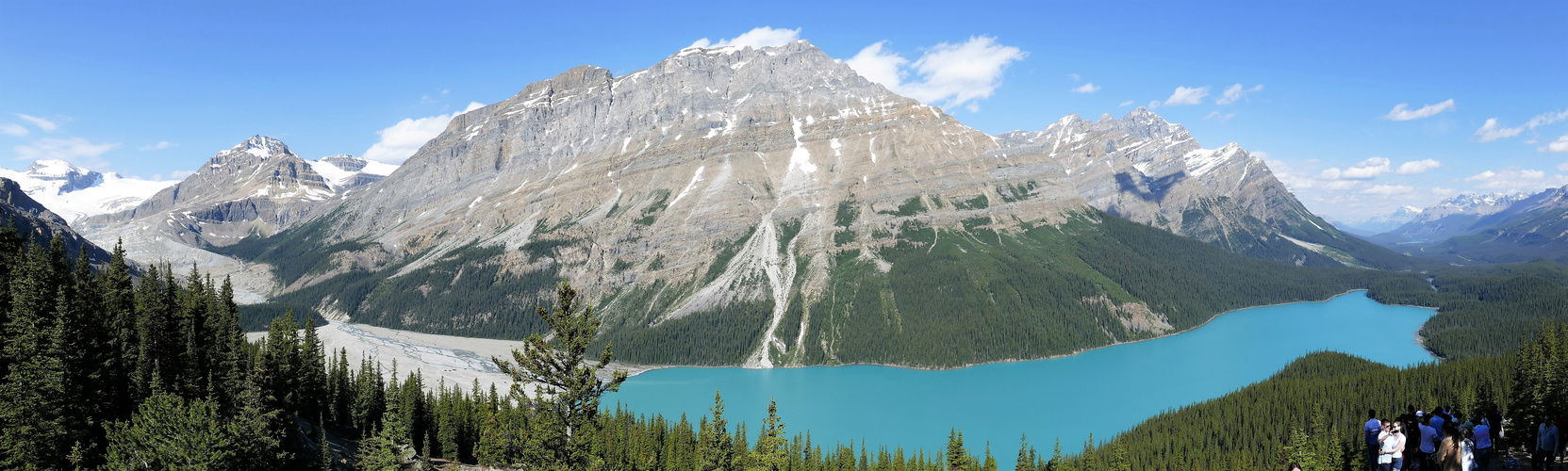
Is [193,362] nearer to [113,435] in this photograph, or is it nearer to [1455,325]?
[113,435]

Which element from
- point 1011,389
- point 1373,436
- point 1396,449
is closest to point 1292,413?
point 1011,389

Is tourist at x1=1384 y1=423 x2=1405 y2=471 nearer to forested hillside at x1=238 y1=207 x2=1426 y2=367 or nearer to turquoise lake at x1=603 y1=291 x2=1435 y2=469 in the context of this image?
turquoise lake at x1=603 y1=291 x2=1435 y2=469

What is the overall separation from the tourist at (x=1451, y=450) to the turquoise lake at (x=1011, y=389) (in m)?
65.3

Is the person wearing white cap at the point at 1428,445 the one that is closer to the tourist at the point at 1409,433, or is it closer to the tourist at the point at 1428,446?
the tourist at the point at 1428,446

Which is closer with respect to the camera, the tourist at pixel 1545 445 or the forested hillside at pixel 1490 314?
the tourist at pixel 1545 445

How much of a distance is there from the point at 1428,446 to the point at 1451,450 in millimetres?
1253

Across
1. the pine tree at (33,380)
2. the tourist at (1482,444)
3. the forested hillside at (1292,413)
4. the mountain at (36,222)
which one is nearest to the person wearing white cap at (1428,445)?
the tourist at (1482,444)

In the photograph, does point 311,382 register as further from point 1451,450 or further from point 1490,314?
point 1490,314

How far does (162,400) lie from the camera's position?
29.4m

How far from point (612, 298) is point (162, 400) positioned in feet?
509

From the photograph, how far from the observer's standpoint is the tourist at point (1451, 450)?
63.2 feet

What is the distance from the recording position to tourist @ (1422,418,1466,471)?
1927cm

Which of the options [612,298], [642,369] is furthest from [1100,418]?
[612,298]

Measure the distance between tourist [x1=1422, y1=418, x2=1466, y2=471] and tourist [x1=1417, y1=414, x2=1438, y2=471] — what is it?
0.49 metres
